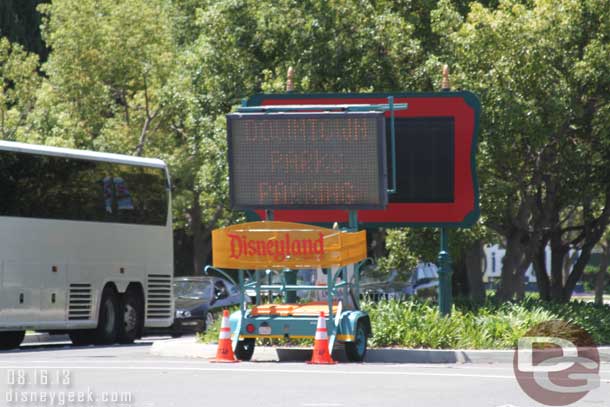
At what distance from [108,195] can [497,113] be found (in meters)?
7.85

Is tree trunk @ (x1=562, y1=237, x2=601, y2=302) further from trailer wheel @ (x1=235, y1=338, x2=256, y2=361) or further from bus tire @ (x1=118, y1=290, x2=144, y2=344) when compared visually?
trailer wheel @ (x1=235, y1=338, x2=256, y2=361)

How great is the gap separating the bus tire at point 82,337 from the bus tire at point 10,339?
190 centimetres

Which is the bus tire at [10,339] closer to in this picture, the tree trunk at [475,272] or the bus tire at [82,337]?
the bus tire at [82,337]

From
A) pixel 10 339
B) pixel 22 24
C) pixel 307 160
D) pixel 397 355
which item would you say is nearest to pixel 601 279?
→ pixel 22 24

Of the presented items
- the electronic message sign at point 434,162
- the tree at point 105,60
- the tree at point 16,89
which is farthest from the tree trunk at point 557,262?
the tree at point 16,89

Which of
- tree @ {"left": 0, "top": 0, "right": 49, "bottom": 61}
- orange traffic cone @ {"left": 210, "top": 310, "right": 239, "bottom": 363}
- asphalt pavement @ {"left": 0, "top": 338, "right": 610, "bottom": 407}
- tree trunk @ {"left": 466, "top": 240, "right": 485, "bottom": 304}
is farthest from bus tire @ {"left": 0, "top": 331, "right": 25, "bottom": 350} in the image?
tree @ {"left": 0, "top": 0, "right": 49, "bottom": 61}

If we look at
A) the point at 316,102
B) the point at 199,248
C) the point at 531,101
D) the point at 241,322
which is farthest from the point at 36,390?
the point at 199,248

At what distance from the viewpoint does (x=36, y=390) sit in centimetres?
1408

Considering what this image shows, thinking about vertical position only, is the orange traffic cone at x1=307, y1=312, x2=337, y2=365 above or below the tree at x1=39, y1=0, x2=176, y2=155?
below

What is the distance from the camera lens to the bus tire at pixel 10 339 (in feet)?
84.6

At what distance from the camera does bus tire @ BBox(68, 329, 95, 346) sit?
2793 cm

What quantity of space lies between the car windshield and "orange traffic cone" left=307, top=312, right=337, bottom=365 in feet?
50.0

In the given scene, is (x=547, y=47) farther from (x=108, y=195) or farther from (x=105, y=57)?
(x=105, y=57)

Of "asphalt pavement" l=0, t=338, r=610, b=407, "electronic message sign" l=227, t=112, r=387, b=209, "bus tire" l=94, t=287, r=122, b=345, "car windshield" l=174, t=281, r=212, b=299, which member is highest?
"electronic message sign" l=227, t=112, r=387, b=209
